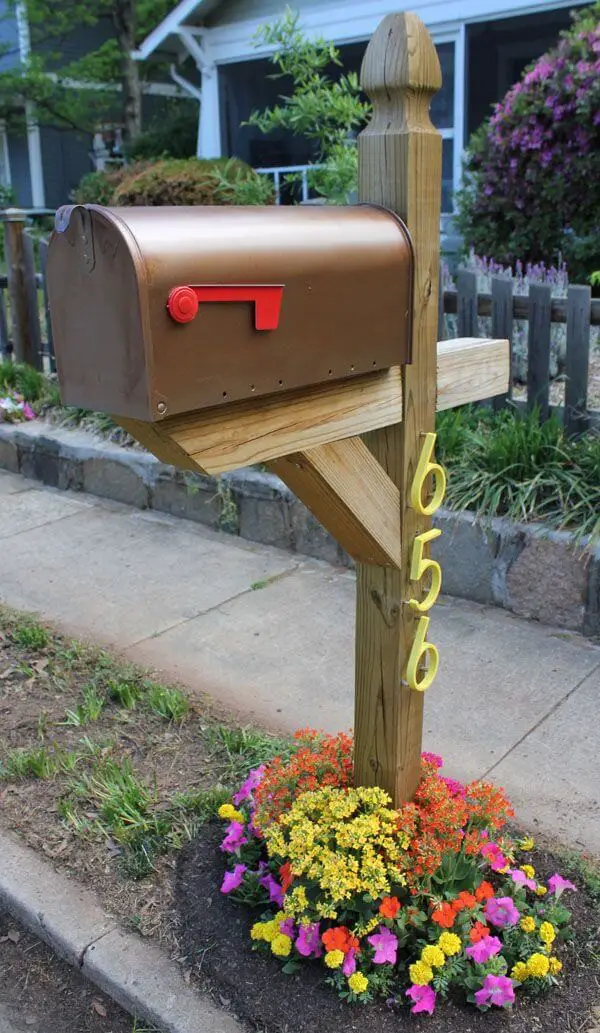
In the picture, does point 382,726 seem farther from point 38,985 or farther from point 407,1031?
point 38,985

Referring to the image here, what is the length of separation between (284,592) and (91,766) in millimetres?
1469

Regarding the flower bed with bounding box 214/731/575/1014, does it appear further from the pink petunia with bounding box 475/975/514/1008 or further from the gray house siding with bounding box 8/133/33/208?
the gray house siding with bounding box 8/133/33/208

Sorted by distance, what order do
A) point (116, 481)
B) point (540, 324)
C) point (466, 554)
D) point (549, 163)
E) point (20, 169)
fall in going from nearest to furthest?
point (466, 554) → point (540, 324) → point (116, 481) → point (549, 163) → point (20, 169)

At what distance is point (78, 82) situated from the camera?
17.8 meters

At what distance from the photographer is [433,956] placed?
1927 millimetres

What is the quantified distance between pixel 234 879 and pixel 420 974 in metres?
0.51

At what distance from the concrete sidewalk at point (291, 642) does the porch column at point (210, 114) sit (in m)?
9.12

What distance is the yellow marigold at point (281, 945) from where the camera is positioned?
2.01 meters

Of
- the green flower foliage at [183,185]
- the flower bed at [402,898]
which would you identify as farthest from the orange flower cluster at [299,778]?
the green flower foliage at [183,185]

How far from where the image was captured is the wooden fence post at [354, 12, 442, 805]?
175 centimetres

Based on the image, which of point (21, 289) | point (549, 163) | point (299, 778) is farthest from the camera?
point (21, 289)

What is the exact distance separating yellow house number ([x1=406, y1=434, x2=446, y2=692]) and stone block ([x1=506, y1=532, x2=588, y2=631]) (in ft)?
5.68

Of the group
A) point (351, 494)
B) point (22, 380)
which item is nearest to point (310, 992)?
point (351, 494)

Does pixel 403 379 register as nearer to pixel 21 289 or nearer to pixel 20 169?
pixel 21 289
